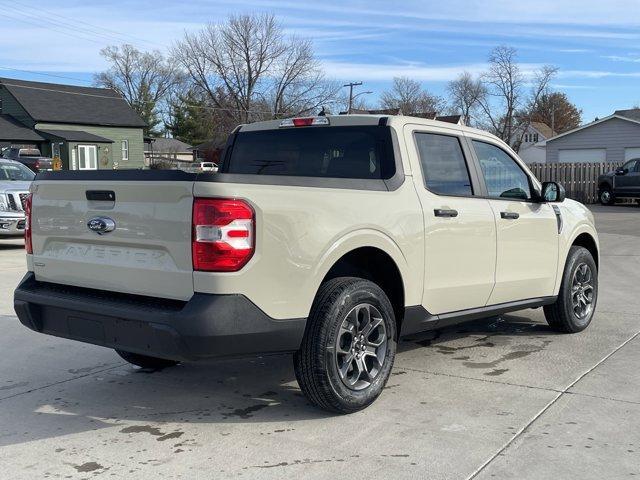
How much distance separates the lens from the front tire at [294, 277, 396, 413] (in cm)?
414

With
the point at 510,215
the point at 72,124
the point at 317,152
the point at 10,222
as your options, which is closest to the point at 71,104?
the point at 72,124

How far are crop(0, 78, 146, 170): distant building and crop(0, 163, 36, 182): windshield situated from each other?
3213 centimetres

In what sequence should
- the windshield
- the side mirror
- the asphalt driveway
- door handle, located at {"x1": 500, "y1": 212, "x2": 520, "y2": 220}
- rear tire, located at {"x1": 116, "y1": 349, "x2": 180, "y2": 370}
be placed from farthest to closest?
1. the windshield
2. the side mirror
3. door handle, located at {"x1": 500, "y1": 212, "x2": 520, "y2": 220}
4. rear tire, located at {"x1": 116, "y1": 349, "x2": 180, "y2": 370}
5. the asphalt driveway

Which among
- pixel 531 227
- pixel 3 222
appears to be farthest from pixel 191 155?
pixel 531 227

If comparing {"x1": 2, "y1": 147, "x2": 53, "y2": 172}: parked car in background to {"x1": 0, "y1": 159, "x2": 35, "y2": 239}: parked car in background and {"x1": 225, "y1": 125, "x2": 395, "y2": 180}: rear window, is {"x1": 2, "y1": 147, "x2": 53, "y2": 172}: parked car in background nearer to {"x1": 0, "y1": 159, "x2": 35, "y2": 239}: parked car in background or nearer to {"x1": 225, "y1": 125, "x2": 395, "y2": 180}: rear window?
{"x1": 0, "y1": 159, "x2": 35, "y2": 239}: parked car in background

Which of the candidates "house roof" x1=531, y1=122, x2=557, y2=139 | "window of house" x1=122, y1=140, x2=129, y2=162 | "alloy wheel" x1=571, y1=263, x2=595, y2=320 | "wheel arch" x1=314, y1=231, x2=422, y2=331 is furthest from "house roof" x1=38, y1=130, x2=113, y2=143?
"house roof" x1=531, y1=122, x2=557, y2=139

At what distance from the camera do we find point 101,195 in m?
4.17

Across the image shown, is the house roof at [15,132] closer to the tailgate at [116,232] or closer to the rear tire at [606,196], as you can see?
the rear tire at [606,196]

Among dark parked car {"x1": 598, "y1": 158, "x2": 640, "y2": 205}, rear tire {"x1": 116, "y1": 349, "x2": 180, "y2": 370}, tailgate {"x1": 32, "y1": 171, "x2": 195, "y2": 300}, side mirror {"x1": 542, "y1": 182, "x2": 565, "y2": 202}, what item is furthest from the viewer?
dark parked car {"x1": 598, "y1": 158, "x2": 640, "y2": 205}

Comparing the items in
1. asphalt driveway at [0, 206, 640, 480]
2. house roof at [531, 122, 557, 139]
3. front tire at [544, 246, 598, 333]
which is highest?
house roof at [531, 122, 557, 139]

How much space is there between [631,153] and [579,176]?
757 cm

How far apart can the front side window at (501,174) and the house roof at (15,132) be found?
44.2 metres

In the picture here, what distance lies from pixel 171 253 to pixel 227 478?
47.8 inches

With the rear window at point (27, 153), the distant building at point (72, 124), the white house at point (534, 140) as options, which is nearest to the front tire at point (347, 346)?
the rear window at point (27, 153)
